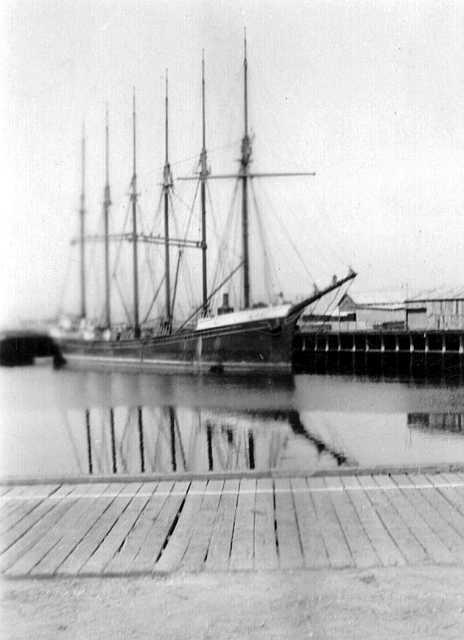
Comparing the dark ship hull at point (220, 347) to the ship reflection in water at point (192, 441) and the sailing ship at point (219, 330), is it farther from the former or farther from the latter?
the ship reflection in water at point (192, 441)

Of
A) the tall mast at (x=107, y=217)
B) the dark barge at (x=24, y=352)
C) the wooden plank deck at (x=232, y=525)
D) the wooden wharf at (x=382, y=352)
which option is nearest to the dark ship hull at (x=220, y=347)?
the wooden wharf at (x=382, y=352)

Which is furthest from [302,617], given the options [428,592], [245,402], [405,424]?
[245,402]

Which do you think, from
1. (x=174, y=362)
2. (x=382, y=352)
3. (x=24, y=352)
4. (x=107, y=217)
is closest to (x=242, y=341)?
(x=174, y=362)

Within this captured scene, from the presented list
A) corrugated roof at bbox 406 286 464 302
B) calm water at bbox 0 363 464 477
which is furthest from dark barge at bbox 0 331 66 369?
corrugated roof at bbox 406 286 464 302

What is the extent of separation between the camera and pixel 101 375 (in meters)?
40.2

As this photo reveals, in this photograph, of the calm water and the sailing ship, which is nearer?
the calm water

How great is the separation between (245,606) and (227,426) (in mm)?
14789

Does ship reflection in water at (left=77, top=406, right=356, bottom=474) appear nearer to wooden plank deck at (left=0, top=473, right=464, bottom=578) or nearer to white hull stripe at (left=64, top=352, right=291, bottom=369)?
→ wooden plank deck at (left=0, top=473, right=464, bottom=578)

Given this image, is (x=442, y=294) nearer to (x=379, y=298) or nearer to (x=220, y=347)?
(x=379, y=298)

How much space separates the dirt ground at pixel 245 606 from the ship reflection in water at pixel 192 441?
6377 millimetres

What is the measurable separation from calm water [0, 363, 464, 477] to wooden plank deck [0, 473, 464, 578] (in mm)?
1278

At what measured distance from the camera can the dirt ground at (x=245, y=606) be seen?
329 cm

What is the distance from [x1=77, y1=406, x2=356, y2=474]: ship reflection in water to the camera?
42.8 feet

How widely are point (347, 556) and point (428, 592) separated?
620mm
